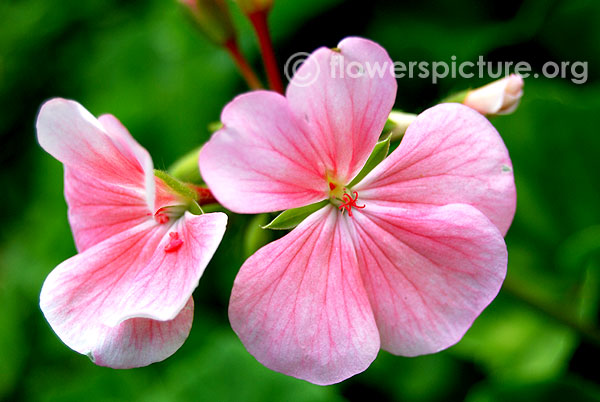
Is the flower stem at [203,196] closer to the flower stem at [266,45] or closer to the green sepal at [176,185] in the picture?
the green sepal at [176,185]

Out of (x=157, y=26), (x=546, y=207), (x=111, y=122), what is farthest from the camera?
(x=157, y=26)

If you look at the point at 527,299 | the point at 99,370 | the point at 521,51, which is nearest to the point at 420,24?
the point at 521,51

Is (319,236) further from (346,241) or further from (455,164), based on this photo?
(455,164)

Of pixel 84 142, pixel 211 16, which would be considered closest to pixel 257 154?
pixel 84 142

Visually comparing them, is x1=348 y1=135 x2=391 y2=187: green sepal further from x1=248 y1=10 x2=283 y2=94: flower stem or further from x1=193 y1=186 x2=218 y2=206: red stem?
x1=248 y1=10 x2=283 y2=94: flower stem

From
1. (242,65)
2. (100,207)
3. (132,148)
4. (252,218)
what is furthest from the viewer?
(242,65)

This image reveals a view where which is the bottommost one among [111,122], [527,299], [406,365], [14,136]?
[406,365]

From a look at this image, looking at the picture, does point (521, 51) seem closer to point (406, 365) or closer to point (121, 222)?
point (406, 365)
